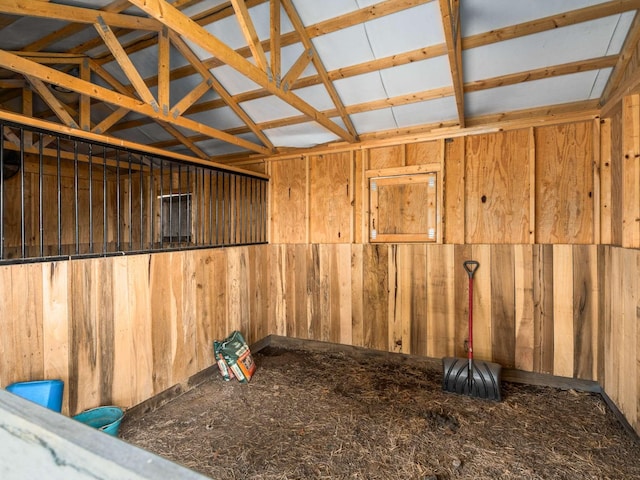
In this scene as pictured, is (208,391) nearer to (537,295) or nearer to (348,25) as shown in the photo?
(537,295)

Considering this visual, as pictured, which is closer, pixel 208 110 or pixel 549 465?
pixel 549 465

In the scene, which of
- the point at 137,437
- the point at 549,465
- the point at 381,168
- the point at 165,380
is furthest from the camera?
the point at 381,168

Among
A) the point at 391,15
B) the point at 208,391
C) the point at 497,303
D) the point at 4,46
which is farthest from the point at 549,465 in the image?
the point at 4,46

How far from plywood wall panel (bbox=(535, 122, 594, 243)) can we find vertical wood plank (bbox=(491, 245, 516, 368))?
13.5 inches

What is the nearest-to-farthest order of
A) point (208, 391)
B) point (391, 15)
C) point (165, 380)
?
1. point (391, 15)
2. point (165, 380)
3. point (208, 391)

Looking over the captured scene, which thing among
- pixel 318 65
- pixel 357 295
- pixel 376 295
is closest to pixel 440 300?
pixel 376 295

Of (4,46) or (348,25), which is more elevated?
(4,46)

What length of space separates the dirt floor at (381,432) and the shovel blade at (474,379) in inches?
3.4

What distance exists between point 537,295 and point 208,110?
390 centimetres

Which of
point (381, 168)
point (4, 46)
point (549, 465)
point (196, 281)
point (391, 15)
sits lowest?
point (549, 465)

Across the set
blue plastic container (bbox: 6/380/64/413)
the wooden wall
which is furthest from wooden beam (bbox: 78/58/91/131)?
blue plastic container (bbox: 6/380/64/413)

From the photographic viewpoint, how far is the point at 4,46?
3.00 metres

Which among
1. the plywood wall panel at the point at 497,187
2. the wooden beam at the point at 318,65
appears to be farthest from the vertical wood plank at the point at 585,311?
the wooden beam at the point at 318,65

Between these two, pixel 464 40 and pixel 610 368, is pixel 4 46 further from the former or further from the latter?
pixel 610 368
